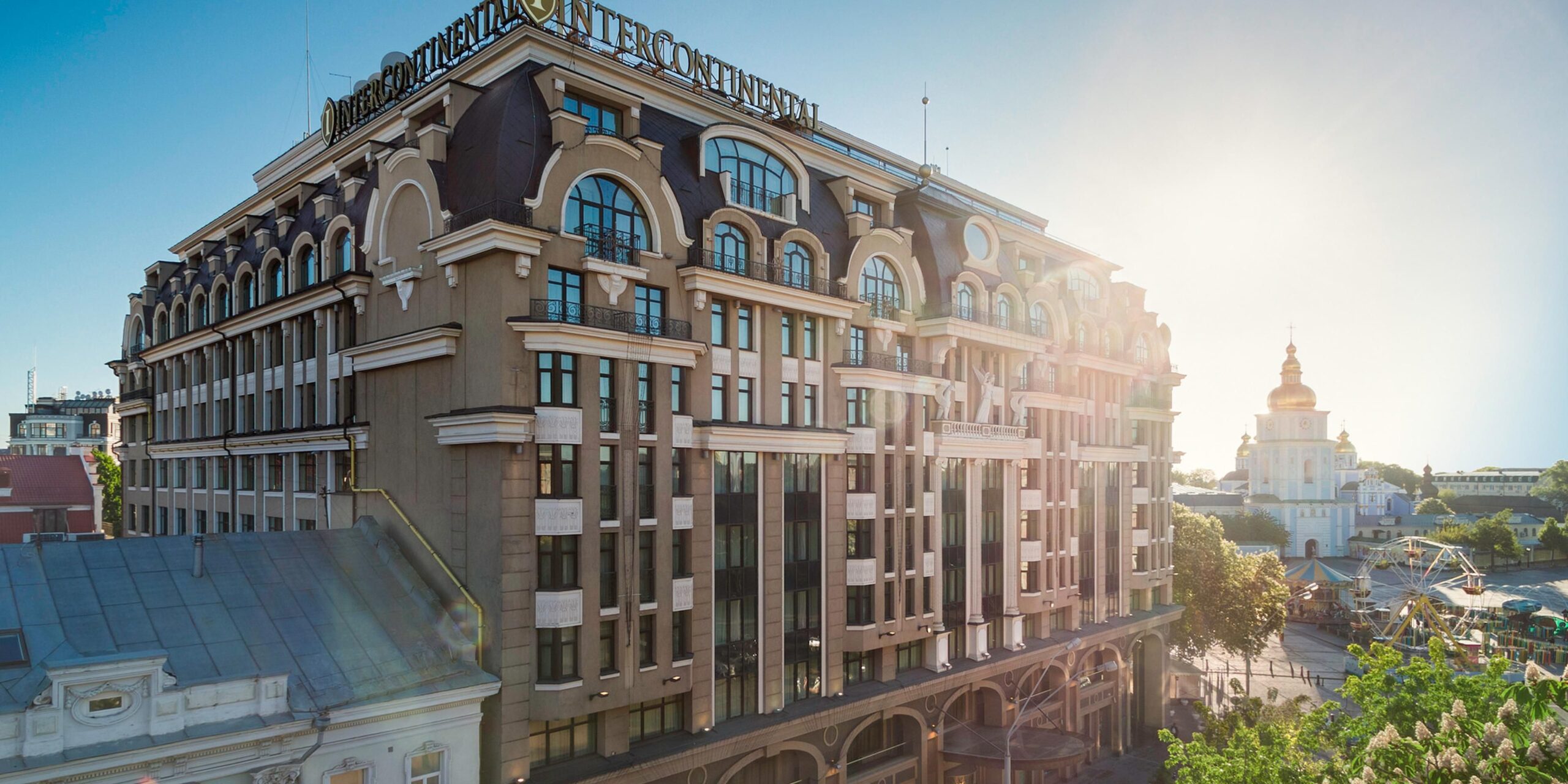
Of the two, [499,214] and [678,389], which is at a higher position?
[499,214]

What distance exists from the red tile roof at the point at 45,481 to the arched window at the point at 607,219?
69172mm

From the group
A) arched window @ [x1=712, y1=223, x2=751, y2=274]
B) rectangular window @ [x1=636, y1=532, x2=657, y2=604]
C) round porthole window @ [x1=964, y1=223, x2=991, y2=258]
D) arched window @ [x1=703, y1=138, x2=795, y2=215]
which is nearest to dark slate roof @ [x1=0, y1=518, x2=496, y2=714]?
rectangular window @ [x1=636, y1=532, x2=657, y2=604]

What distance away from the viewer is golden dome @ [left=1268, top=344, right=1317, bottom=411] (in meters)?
156

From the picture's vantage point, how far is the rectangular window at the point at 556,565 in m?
29.0

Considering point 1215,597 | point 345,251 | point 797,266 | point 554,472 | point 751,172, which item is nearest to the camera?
point 554,472

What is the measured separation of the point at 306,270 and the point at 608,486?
68.6 feet

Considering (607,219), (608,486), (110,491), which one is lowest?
(110,491)

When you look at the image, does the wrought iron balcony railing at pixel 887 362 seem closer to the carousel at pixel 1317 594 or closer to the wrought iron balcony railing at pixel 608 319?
the wrought iron balcony railing at pixel 608 319

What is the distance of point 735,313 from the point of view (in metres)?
35.7

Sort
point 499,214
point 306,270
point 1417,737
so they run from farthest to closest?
point 306,270 → point 499,214 → point 1417,737

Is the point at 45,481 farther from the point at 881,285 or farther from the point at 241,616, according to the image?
the point at 881,285

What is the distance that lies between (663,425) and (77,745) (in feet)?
60.7

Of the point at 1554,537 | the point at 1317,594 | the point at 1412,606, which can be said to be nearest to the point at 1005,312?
the point at 1412,606

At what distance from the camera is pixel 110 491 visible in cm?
7981
